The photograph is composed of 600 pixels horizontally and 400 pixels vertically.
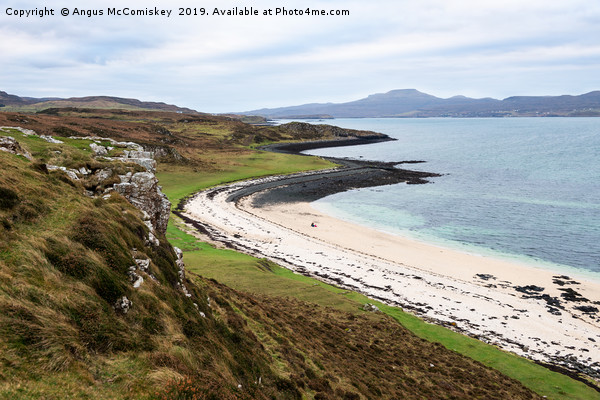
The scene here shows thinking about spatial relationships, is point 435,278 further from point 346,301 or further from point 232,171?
point 232,171

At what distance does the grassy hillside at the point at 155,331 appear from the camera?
31.2ft

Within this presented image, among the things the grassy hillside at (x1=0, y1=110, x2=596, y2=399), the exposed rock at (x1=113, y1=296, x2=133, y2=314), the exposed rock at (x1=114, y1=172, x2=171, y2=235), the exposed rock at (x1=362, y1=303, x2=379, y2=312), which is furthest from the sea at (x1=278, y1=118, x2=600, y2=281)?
the exposed rock at (x1=113, y1=296, x2=133, y2=314)

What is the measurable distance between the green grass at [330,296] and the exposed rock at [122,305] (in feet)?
65.7

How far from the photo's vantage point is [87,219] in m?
14.7

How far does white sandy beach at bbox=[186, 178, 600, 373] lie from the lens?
99.6 feet

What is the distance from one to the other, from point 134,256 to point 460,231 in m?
57.1

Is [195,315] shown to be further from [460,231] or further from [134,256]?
[460,231]

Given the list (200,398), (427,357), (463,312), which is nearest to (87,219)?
(200,398)

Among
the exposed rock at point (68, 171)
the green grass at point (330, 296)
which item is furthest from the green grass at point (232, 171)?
the exposed rock at point (68, 171)

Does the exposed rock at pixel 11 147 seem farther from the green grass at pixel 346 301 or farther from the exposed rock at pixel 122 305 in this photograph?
the green grass at pixel 346 301

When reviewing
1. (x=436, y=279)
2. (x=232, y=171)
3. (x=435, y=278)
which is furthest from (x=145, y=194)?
(x=232, y=171)

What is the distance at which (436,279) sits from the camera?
4166 cm

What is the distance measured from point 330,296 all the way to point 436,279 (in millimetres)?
15358

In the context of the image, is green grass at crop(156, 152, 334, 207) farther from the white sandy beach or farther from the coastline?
the white sandy beach
